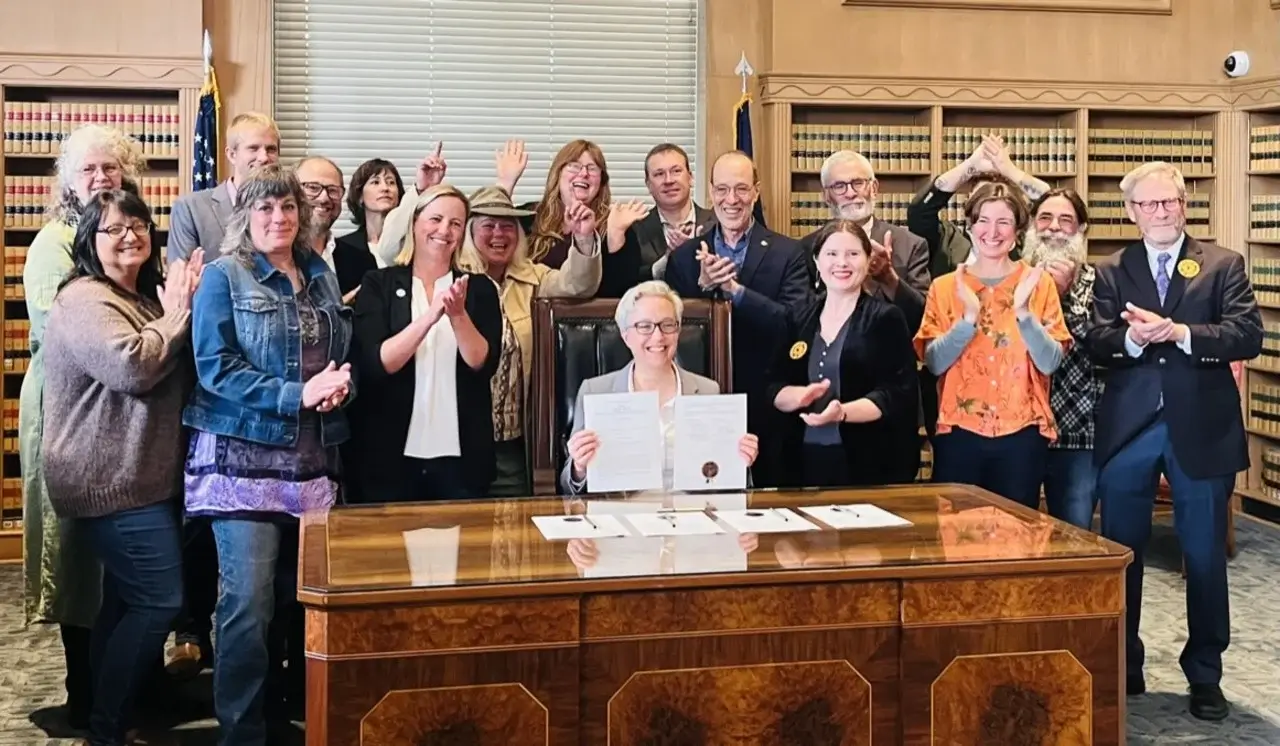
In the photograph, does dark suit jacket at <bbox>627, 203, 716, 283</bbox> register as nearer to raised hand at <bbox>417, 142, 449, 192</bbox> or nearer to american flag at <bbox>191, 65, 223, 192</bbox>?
raised hand at <bbox>417, 142, 449, 192</bbox>

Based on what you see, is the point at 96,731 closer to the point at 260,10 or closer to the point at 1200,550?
the point at 1200,550

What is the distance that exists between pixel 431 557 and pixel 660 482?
0.86 m

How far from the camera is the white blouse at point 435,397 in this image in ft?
11.2

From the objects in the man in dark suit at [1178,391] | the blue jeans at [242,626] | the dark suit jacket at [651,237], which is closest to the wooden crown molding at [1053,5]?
the dark suit jacket at [651,237]

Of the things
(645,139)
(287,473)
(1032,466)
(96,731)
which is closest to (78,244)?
(287,473)

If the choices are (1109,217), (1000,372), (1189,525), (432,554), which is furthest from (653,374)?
(1109,217)

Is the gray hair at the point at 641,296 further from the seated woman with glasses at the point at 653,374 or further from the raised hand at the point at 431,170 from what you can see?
the raised hand at the point at 431,170

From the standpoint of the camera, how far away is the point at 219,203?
3984mm

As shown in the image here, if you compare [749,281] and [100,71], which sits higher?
[100,71]

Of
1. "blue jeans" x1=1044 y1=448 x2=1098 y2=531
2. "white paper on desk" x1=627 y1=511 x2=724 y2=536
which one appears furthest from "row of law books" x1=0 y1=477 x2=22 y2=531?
"blue jeans" x1=1044 y1=448 x2=1098 y2=531

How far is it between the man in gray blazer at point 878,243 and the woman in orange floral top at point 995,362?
0.98 ft

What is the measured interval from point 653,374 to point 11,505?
4.01m

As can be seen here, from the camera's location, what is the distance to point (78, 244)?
3.16 m

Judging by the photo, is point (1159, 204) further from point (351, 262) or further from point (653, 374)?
point (351, 262)
